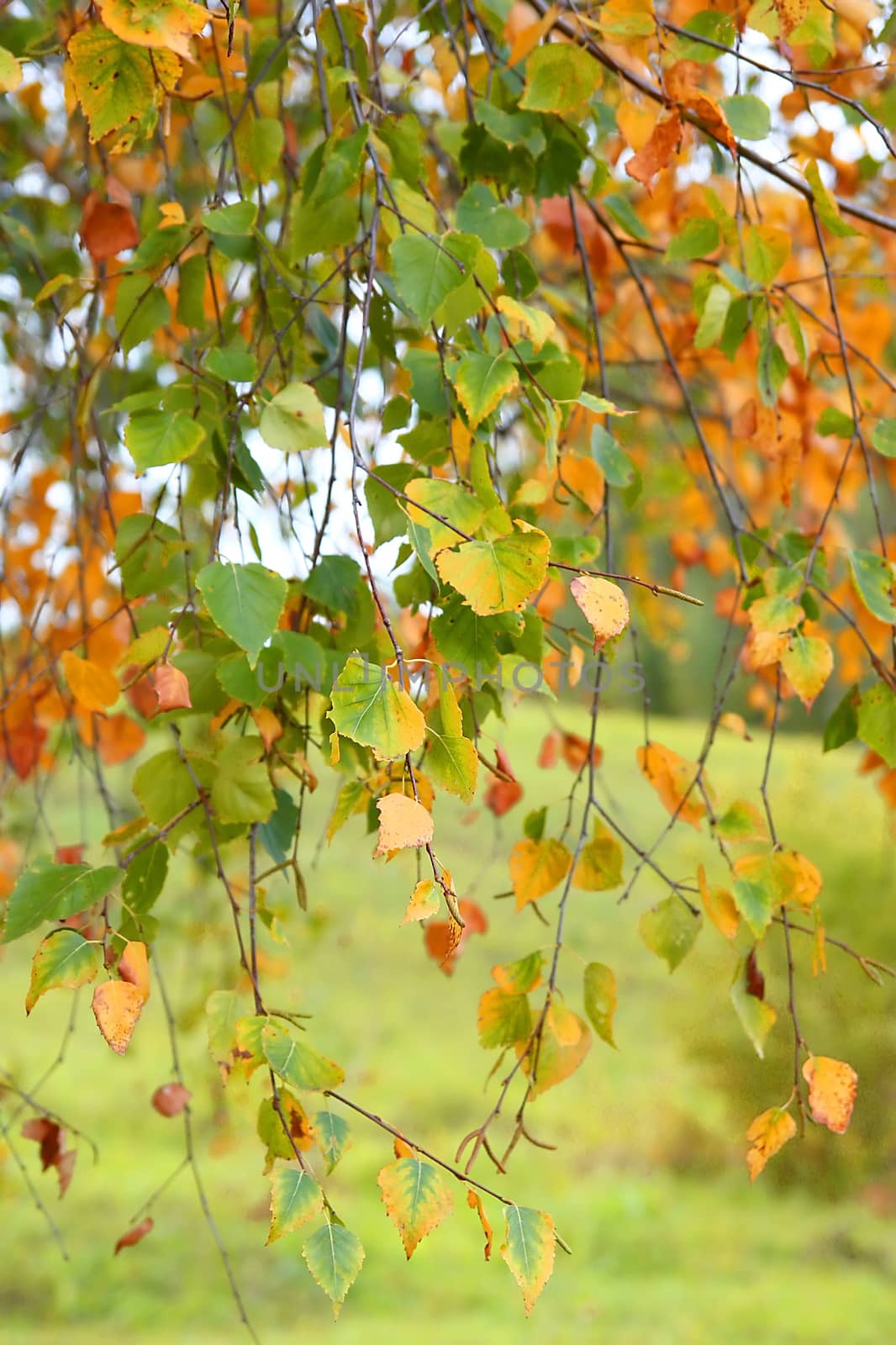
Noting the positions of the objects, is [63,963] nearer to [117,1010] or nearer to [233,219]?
[117,1010]

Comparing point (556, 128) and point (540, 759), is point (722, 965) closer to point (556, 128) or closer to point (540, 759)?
point (540, 759)

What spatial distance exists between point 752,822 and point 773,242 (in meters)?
0.42

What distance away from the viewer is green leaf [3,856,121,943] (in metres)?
0.57

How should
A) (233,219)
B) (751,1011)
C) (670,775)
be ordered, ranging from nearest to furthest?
(233,219) → (751,1011) → (670,775)

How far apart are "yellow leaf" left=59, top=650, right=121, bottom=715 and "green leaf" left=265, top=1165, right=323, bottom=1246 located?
0.36m

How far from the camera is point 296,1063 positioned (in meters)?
0.57

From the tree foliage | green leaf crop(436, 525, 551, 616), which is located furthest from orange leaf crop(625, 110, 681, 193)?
green leaf crop(436, 525, 551, 616)

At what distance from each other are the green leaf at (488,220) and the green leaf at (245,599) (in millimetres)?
274

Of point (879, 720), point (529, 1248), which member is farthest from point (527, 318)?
point (529, 1248)

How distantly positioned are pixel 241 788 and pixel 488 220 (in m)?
0.39

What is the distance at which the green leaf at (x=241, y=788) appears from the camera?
26.0 inches

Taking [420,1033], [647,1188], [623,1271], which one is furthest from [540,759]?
[420,1033]

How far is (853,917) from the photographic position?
3324 millimetres

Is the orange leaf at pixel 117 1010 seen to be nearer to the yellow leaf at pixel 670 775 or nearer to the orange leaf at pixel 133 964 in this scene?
the orange leaf at pixel 133 964
